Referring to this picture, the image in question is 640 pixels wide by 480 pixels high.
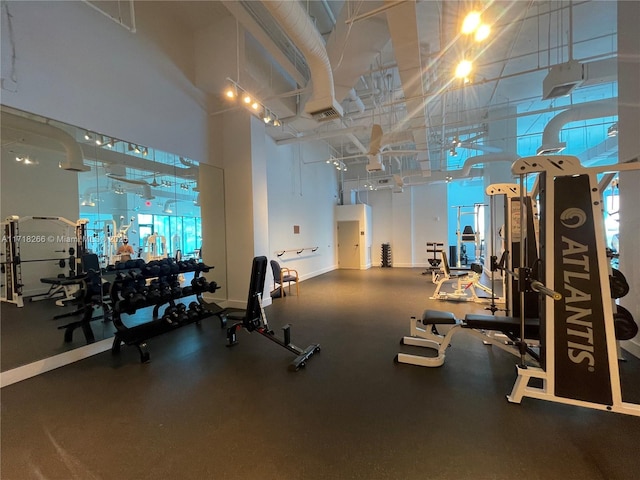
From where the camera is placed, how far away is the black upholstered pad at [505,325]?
2.61m

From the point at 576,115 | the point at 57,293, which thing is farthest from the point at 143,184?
the point at 576,115

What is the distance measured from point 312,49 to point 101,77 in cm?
284

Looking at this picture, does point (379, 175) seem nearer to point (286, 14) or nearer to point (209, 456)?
point (286, 14)

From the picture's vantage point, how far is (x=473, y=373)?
274 centimetres

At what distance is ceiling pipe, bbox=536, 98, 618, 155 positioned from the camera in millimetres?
4625

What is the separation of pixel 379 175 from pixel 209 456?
10.2m

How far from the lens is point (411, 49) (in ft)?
10.4

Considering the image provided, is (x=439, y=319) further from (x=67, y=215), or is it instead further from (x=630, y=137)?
(x=67, y=215)

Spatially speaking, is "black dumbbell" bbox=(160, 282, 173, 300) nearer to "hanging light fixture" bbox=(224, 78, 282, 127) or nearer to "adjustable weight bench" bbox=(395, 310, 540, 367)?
"hanging light fixture" bbox=(224, 78, 282, 127)

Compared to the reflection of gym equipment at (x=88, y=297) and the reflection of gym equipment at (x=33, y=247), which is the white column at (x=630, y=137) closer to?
the reflection of gym equipment at (x=88, y=297)

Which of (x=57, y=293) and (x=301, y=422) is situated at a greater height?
(x=57, y=293)

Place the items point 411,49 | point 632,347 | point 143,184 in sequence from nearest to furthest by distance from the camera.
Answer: point 632,347 → point 411,49 → point 143,184

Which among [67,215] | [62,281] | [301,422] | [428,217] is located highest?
[428,217]

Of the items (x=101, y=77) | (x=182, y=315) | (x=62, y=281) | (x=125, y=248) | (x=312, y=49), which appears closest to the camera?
(x=312, y=49)
